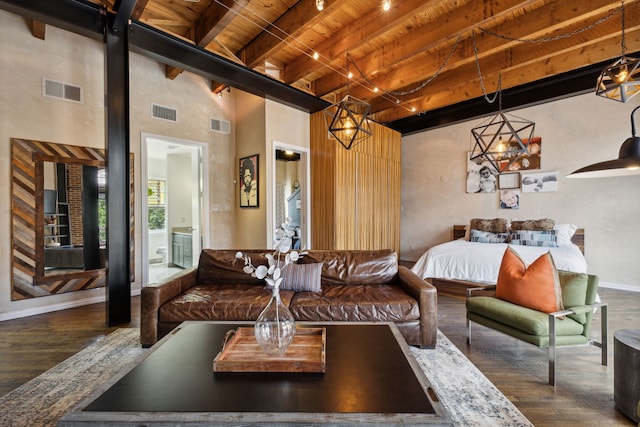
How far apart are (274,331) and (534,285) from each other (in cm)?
220

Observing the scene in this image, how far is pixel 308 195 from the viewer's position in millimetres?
5598

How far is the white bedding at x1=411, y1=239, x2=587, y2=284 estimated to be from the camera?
4.13 meters

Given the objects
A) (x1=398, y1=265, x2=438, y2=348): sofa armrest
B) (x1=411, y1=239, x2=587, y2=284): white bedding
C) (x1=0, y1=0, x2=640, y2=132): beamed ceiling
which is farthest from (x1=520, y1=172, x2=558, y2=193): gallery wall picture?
(x1=398, y1=265, x2=438, y2=348): sofa armrest

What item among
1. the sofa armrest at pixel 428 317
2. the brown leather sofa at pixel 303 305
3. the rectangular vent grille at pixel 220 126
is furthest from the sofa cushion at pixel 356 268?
the rectangular vent grille at pixel 220 126

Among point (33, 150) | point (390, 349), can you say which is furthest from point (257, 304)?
point (33, 150)

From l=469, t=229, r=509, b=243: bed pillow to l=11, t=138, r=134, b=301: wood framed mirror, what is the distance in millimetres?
5489

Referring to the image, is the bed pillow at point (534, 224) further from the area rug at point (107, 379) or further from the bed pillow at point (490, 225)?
the area rug at point (107, 379)

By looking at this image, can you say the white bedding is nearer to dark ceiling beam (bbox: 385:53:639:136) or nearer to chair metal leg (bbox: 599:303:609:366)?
chair metal leg (bbox: 599:303:609:366)

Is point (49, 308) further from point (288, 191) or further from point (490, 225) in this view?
point (490, 225)

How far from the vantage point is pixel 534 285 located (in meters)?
2.47

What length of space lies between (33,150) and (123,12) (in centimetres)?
204

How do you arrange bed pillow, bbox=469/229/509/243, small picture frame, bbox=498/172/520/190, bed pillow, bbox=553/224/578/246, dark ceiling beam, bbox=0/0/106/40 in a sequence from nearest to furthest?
dark ceiling beam, bbox=0/0/106/40, bed pillow, bbox=553/224/578/246, bed pillow, bbox=469/229/509/243, small picture frame, bbox=498/172/520/190

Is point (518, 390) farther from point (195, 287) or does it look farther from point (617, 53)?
point (617, 53)

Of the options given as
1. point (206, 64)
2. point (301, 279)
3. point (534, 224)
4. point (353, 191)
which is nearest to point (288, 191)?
point (353, 191)
